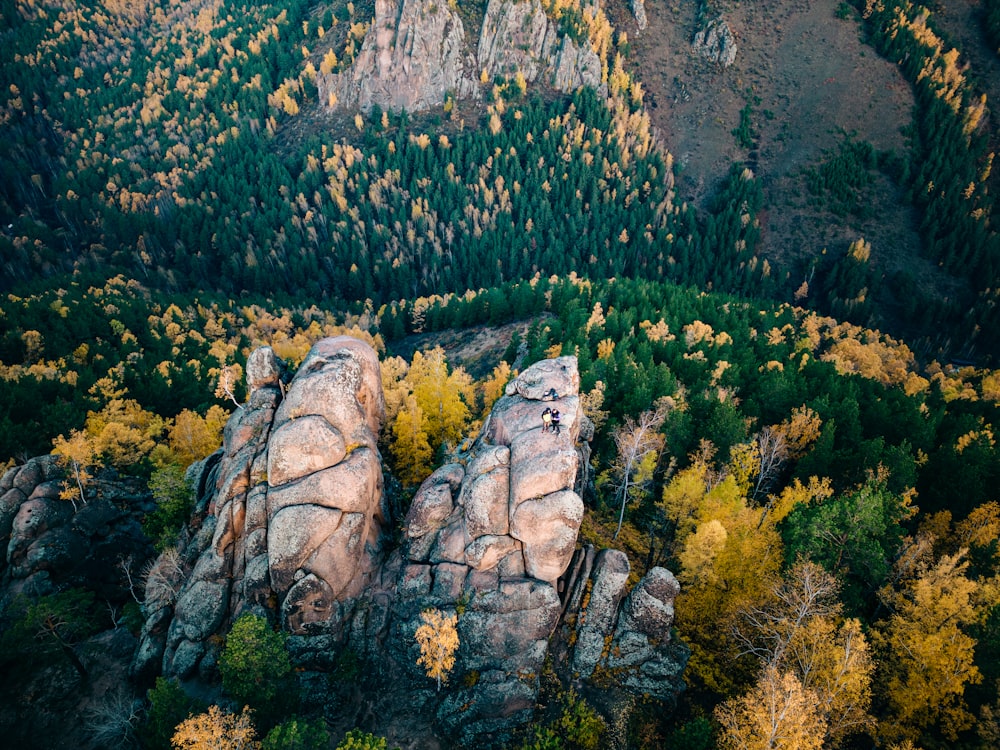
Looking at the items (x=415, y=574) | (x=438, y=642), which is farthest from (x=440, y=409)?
(x=438, y=642)

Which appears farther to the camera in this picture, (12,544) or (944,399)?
(944,399)

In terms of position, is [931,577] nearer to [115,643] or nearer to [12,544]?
[115,643]

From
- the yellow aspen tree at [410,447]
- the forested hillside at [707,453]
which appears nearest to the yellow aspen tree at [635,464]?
the forested hillside at [707,453]

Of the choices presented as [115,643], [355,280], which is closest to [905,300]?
[355,280]

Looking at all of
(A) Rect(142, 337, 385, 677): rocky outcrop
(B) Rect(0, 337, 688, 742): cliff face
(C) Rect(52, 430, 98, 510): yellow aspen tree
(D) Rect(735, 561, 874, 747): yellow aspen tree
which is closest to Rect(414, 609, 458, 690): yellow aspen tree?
(B) Rect(0, 337, 688, 742): cliff face

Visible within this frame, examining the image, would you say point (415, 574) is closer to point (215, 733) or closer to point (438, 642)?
point (438, 642)

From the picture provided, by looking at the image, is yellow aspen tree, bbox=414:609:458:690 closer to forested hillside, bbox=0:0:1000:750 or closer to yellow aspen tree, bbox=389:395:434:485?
forested hillside, bbox=0:0:1000:750
